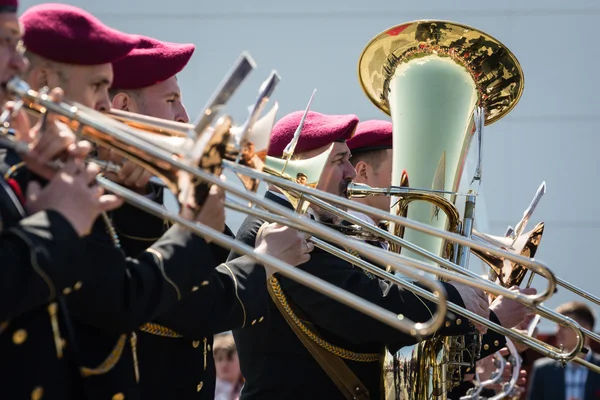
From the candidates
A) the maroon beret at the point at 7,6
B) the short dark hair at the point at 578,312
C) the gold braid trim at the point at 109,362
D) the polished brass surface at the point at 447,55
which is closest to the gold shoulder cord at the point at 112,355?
the gold braid trim at the point at 109,362

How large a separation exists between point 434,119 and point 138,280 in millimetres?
2243

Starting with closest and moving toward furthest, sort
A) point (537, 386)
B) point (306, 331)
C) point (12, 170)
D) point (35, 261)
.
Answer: point (35, 261), point (12, 170), point (306, 331), point (537, 386)

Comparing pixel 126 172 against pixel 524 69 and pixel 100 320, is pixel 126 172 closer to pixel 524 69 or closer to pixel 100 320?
pixel 100 320

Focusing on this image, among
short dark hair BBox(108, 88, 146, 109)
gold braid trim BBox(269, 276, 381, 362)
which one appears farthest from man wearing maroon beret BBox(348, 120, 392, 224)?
short dark hair BBox(108, 88, 146, 109)

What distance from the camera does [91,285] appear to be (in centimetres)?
251

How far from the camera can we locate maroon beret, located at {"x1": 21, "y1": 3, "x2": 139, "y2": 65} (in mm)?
2785

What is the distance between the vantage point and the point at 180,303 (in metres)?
2.99

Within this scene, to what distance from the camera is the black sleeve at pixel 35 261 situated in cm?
226

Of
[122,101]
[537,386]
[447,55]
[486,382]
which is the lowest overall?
[537,386]

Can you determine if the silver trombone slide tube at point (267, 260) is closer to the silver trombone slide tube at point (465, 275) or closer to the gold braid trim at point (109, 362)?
the gold braid trim at point (109, 362)

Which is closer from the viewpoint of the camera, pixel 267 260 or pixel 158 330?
pixel 267 260

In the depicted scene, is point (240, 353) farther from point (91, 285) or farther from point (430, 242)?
point (91, 285)

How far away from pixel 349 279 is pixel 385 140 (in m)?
1.25

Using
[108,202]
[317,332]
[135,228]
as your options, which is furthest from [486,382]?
[108,202]
